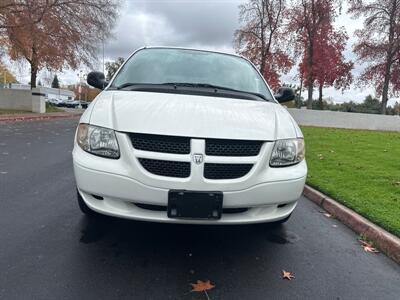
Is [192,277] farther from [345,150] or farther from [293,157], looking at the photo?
[345,150]

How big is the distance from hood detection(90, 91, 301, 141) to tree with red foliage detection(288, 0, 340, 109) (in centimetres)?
3096

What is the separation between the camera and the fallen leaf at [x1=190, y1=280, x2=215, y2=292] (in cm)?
271

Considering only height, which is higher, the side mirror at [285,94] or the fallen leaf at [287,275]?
the side mirror at [285,94]

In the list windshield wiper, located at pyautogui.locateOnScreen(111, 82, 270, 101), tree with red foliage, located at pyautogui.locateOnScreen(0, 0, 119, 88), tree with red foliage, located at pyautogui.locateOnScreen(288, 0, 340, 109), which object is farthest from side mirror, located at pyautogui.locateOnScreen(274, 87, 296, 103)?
tree with red foliage, located at pyautogui.locateOnScreen(288, 0, 340, 109)

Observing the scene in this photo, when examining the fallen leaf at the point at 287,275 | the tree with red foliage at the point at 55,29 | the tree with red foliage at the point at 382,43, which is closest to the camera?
the fallen leaf at the point at 287,275

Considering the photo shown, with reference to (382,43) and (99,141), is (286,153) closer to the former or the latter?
(99,141)

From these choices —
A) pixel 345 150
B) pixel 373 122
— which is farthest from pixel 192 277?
pixel 373 122

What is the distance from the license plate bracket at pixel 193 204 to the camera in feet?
9.04

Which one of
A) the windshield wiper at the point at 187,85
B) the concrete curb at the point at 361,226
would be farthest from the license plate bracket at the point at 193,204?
the concrete curb at the point at 361,226

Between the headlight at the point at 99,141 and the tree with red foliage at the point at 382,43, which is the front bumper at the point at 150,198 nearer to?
the headlight at the point at 99,141

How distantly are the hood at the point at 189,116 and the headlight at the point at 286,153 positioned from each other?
0.06 meters

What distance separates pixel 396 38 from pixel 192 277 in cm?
3485

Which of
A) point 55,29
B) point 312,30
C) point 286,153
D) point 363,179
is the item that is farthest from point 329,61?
point 286,153

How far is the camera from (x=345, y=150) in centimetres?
1021
